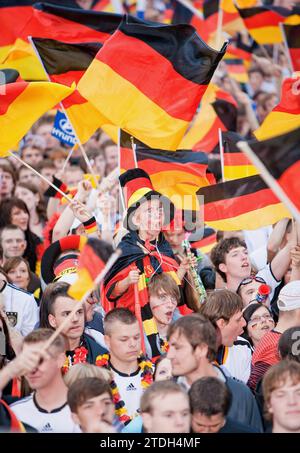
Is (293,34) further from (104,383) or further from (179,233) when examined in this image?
(104,383)

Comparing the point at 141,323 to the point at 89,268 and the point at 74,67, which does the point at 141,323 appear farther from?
the point at 74,67

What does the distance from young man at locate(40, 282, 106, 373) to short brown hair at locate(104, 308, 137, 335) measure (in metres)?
0.25

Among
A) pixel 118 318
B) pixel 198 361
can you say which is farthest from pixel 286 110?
pixel 198 361

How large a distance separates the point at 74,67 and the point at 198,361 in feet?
14.0

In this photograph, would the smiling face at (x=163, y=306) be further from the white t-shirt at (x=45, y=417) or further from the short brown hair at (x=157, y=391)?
the short brown hair at (x=157, y=391)

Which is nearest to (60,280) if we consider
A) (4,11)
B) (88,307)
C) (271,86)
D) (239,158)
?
(88,307)

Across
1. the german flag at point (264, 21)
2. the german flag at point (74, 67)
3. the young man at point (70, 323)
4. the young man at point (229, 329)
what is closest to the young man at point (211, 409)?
the young man at point (229, 329)

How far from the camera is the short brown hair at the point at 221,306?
7379 mm

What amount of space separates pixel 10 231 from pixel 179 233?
1710mm

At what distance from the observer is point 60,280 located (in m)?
8.14

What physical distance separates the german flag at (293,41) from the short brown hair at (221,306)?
185 inches

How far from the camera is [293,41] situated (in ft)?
38.8

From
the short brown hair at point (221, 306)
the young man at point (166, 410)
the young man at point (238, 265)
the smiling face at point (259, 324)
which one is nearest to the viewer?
the young man at point (166, 410)

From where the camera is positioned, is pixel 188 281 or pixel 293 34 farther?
pixel 293 34
